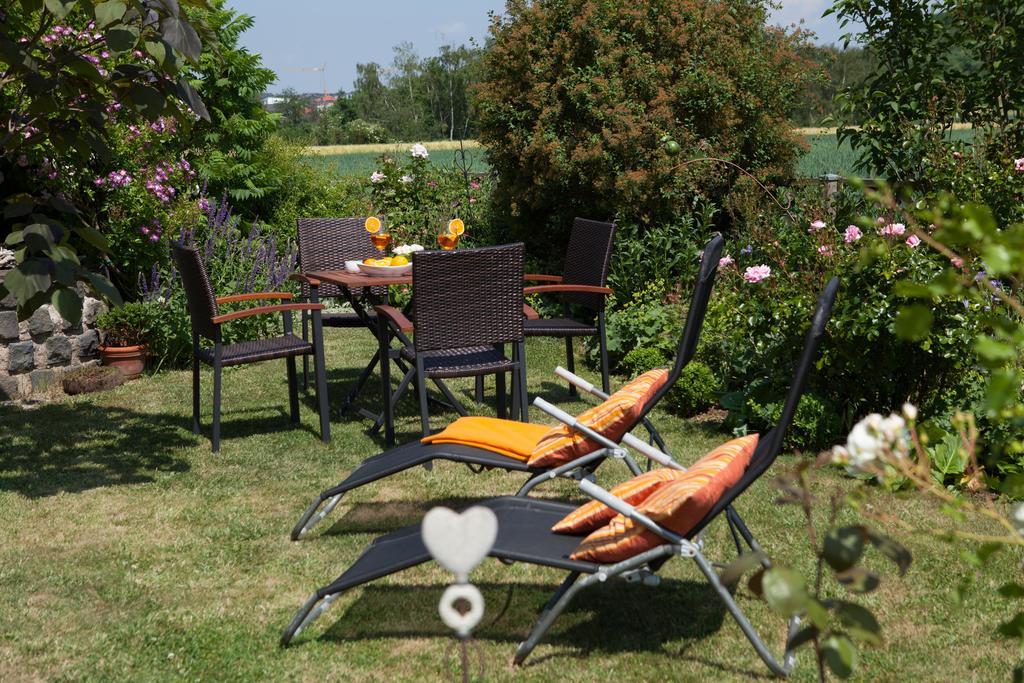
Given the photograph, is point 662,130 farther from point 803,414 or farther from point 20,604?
point 20,604

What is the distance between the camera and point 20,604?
3.78 m

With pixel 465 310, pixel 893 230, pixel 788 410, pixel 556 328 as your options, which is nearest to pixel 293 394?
pixel 465 310

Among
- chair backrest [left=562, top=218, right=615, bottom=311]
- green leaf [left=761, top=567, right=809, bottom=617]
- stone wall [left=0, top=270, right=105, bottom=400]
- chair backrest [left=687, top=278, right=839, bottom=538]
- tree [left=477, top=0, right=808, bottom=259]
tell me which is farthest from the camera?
tree [left=477, top=0, right=808, bottom=259]

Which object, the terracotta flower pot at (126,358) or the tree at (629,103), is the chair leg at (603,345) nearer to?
the tree at (629,103)

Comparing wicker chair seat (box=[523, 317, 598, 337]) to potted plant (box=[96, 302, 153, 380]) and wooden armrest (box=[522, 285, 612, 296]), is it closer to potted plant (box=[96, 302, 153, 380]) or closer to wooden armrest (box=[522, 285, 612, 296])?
wooden armrest (box=[522, 285, 612, 296])

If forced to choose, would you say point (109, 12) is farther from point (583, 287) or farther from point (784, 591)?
point (784, 591)

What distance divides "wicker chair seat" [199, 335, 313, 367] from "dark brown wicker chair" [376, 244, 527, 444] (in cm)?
66

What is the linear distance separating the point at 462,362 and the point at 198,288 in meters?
1.48

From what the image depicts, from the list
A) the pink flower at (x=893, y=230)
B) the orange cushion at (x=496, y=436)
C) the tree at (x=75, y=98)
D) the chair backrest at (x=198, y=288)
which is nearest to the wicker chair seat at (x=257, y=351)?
the chair backrest at (x=198, y=288)

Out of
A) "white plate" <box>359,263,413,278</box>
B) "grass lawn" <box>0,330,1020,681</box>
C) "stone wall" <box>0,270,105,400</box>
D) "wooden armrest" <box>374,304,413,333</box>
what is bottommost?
"grass lawn" <box>0,330,1020,681</box>

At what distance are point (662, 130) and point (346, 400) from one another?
348 centimetres

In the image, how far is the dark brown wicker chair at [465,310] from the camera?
208 inches

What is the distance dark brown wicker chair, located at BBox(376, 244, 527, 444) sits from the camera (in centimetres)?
529

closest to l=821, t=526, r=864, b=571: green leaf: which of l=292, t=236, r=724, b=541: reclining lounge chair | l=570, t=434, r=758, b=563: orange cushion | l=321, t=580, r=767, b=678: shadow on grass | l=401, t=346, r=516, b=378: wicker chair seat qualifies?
l=570, t=434, r=758, b=563: orange cushion
